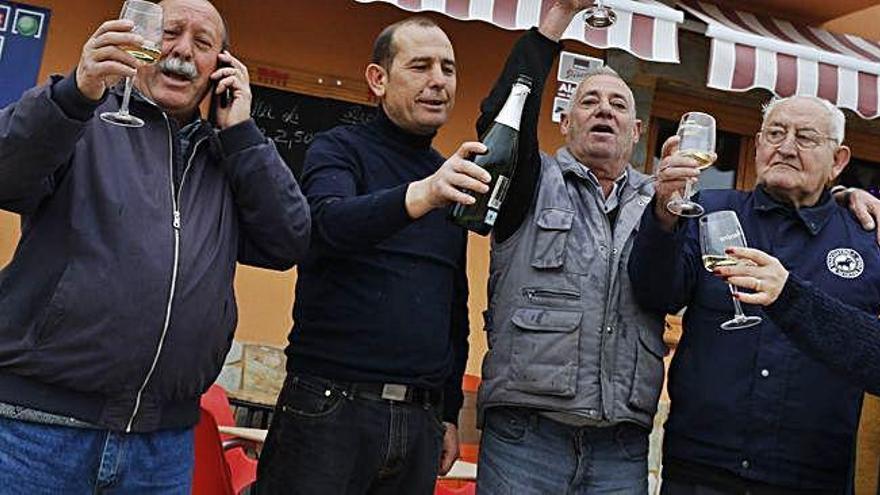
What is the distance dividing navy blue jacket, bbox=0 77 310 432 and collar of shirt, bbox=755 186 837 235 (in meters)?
1.72

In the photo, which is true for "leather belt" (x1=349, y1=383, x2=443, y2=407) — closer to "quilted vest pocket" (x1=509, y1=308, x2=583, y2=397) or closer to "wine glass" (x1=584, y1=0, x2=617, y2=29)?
"quilted vest pocket" (x1=509, y1=308, x2=583, y2=397)

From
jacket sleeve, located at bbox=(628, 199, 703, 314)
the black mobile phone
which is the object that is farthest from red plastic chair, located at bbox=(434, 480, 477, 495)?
the black mobile phone

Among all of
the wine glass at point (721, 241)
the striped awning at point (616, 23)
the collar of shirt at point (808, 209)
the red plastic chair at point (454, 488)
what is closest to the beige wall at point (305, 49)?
the striped awning at point (616, 23)

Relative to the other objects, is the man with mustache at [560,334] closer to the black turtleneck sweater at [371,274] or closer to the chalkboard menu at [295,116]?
the black turtleneck sweater at [371,274]

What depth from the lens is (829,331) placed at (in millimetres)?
2504

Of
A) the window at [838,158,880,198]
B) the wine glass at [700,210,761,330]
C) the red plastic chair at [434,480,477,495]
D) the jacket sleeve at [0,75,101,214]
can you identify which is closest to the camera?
the jacket sleeve at [0,75,101,214]

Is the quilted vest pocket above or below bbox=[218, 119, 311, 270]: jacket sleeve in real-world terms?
below

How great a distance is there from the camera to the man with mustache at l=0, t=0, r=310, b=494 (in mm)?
2062

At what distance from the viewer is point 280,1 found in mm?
6453

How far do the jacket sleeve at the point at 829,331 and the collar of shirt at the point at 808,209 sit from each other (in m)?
0.57

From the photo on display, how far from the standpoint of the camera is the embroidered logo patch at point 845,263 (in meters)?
2.97

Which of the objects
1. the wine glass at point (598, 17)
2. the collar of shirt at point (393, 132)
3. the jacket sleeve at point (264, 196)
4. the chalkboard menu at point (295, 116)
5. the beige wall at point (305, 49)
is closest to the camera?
the jacket sleeve at point (264, 196)

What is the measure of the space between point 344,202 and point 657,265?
951 mm

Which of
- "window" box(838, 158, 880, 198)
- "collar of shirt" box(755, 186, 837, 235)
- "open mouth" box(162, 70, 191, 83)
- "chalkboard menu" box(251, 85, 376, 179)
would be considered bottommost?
"collar of shirt" box(755, 186, 837, 235)
